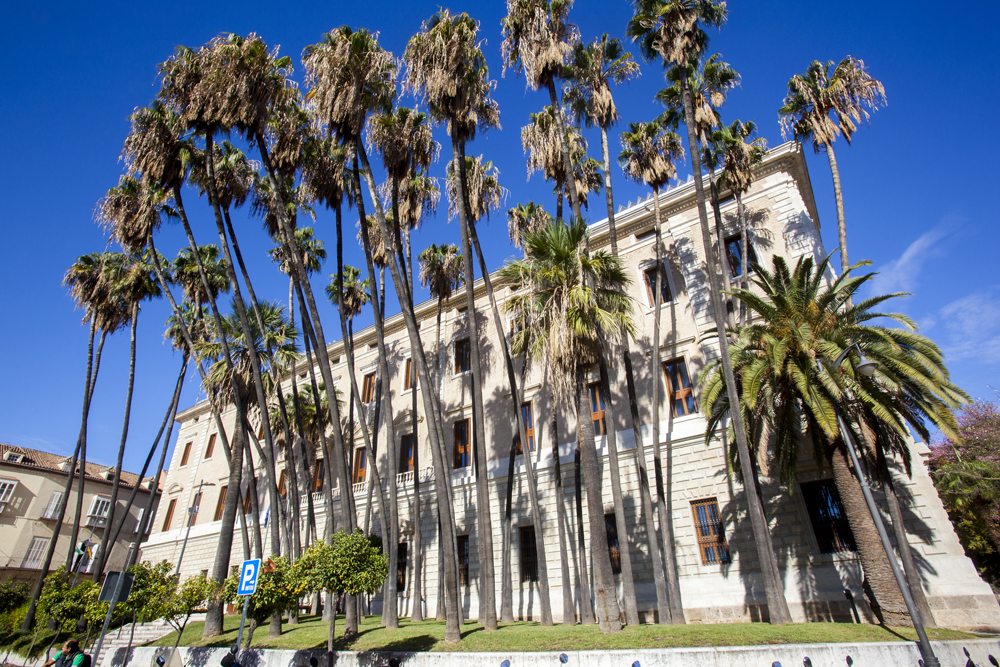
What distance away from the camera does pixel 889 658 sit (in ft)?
29.4

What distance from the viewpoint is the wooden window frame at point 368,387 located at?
1195 inches

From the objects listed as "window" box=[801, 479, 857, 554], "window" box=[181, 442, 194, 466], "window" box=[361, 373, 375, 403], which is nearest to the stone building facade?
"window" box=[801, 479, 857, 554]

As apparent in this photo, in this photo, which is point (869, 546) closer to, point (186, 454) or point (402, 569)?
point (402, 569)

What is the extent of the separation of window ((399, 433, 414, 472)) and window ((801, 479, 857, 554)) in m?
17.7

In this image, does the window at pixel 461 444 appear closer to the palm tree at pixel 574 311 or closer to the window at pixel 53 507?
the palm tree at pixel 574 311

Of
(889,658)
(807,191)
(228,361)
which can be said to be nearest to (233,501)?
(228,361)

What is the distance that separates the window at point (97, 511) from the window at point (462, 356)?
3506 cm

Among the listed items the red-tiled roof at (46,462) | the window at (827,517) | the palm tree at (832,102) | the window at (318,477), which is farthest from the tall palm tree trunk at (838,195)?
the red-tiled roof at (46,462)

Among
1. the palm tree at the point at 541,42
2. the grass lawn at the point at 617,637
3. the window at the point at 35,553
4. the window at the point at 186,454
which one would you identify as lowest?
the grass lawn at the point at 617,637

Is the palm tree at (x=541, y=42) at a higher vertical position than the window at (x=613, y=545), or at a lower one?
higher

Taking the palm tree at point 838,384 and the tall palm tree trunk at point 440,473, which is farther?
the tall palm tree trunk at point 440,473

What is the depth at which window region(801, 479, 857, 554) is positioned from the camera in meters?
14.4

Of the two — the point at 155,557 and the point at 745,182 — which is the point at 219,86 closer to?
the point at 745,182

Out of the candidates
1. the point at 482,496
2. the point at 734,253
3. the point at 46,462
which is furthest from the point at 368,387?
the point at 46,462
